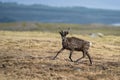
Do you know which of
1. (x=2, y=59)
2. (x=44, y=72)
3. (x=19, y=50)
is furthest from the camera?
(x=19, y=50)

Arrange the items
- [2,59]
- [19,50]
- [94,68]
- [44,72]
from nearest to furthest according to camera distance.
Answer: [44,72] < [94,68] < [2,59] < [19,50]

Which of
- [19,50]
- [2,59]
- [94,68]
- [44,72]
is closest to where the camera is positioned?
[44,72]

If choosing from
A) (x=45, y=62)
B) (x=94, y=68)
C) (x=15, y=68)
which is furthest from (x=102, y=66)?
(x=15, y=68)

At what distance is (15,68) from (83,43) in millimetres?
3679

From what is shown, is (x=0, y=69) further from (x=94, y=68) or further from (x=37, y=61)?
(x=94, y=68)

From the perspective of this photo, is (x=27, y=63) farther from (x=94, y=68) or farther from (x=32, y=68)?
(x=94, y=68)

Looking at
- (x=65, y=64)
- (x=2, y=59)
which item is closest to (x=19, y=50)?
(x=2, y=59)

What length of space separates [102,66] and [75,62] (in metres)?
1.24

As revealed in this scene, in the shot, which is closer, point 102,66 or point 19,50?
point 102,66

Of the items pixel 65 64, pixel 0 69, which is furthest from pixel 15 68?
pixel 65 64

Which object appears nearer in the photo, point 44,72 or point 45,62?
point 44,72

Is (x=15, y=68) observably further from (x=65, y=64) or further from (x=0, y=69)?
(x=65, y=64)

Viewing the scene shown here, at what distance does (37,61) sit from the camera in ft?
69.8

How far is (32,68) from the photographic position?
19.6 meters
